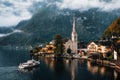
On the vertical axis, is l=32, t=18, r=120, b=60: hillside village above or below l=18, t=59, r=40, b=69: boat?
above

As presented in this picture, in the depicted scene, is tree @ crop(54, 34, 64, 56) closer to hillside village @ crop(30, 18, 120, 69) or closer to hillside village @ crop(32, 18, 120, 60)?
hillside village @ crop(30, 18, 120, 69)

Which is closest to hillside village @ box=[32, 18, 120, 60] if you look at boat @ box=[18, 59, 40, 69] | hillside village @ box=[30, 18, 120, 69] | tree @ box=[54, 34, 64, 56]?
hillside village @ box=[30, 18, 120, 69]

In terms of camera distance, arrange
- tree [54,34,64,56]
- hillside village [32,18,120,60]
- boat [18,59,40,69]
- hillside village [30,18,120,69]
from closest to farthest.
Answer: boat [18,59,40,69] < hillside village [30,18,120,69] < hillside village [32,18,120,60] < tree [54,34,64,56]

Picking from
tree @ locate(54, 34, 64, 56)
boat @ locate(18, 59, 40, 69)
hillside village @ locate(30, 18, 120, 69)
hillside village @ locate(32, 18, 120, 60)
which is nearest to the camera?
boat @ locate(18, 59, 40, 69)

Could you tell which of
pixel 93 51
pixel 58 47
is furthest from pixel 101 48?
pixel 58 47

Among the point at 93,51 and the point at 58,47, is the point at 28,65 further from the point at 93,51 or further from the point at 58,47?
the point at 93,51

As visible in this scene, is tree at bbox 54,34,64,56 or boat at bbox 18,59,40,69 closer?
boat at bbox 18,59,40,69

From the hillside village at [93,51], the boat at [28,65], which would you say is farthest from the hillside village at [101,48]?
the boat at [28,65]

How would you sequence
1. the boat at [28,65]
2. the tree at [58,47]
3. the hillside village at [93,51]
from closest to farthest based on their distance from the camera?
the boat at [28,65], the hillside village at [93,51], the tree at [58,47]

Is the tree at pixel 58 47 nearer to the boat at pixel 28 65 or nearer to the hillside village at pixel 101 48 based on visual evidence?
the hillside village at pixel 101 48

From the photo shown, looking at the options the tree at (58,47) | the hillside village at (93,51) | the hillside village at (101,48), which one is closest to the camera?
the hillside village at (93,51)

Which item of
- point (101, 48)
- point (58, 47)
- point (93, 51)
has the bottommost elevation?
point (93, 51)
